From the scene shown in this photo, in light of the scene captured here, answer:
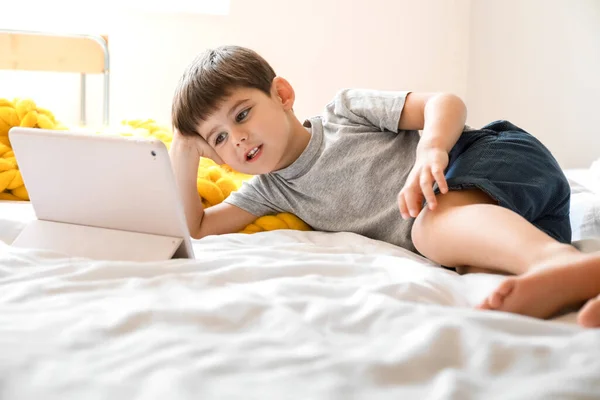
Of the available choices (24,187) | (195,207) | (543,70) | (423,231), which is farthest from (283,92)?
→ (543,70)

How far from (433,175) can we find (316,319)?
1.14 feet

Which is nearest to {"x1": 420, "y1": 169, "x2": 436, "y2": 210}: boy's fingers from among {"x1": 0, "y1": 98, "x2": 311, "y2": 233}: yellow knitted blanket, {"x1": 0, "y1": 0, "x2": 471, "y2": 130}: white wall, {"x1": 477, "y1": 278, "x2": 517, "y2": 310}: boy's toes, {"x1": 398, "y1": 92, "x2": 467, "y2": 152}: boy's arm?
{"x1": 398, "y1": 92, "x2": 467, "y2": 152}: boy's arm

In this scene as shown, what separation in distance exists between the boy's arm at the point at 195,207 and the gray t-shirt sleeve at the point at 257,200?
12 mm

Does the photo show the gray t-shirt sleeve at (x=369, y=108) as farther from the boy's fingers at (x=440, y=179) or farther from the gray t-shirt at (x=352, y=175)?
the boy's fingers at (x=440, y=179)

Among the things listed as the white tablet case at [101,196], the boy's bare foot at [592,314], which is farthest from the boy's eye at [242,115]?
the boy's bare foot at [592,314]

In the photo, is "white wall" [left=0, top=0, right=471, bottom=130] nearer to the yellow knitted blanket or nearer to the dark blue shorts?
the yellow knitted blanket

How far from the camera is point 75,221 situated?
3.53 ft

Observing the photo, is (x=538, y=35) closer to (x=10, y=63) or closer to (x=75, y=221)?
(x=10, y=63)

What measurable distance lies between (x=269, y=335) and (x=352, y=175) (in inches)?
27.1

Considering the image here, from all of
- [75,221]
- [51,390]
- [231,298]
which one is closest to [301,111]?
[75,221]

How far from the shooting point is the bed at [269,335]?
0.56 meters

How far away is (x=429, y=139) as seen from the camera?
1.13 meters

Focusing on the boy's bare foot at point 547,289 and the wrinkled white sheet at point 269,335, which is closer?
the wrinkled white sheet at point 269,335

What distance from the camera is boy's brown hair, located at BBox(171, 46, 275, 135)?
4.20ft
